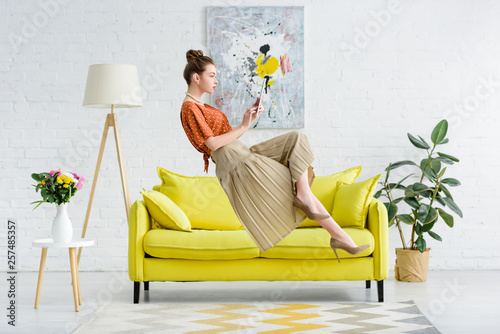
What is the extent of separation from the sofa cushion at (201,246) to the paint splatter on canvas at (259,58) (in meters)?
1.60

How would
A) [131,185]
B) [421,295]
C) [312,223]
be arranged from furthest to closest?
[131,185]
[312,223]
[421,295]

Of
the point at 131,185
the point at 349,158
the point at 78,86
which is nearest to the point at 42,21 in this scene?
the point at 78,86

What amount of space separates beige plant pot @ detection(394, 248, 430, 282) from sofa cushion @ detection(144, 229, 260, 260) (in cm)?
145

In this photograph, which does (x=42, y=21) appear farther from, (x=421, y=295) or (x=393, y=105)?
(x=421, y=295)

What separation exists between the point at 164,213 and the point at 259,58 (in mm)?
1890

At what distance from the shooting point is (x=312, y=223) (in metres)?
4.14

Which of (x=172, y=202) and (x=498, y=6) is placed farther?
(x=498, y=6)

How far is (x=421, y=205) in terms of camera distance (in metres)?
4.48

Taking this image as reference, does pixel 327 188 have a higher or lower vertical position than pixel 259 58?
lower

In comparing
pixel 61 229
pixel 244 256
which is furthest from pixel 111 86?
pixel 244 256

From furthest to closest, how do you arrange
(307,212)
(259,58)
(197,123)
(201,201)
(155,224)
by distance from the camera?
(259,58) < (201,201) < (155,224) < (197,123) < (307,212)

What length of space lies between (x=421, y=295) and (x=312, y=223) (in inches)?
34.6

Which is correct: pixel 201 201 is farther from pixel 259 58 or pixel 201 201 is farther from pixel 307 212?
pixel 259 58

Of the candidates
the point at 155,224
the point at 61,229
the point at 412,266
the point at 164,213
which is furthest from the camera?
the point at 412,266
